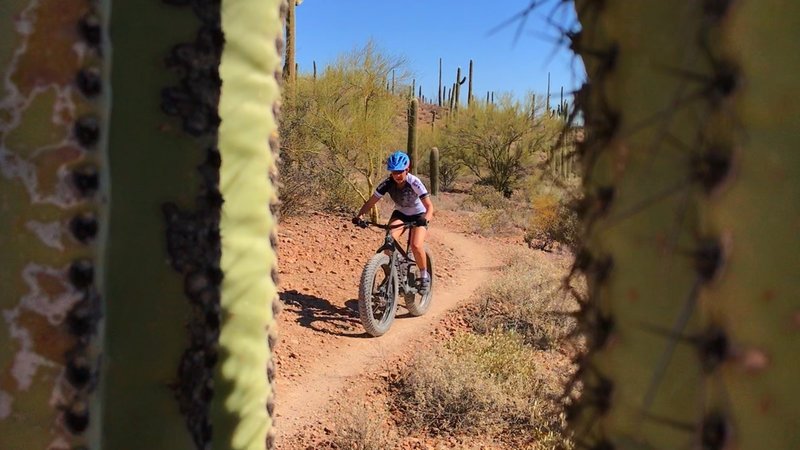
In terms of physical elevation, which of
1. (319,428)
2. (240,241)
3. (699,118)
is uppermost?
(699,118)

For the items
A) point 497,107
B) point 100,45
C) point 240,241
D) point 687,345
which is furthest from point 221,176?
point 497,107

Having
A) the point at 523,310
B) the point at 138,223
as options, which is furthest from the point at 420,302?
the point at 138,223

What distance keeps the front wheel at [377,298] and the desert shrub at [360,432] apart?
2.12m

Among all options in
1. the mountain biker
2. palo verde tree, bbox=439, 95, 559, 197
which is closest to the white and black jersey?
the mountain biker

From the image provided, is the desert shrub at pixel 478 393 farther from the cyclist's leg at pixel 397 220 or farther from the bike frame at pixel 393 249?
the cyclist's leg at pixel 397 220

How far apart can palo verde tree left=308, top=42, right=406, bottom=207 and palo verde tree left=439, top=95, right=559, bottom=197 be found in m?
9.38

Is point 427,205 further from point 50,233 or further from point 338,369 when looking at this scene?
point 50,233

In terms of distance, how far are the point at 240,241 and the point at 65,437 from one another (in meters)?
0.81

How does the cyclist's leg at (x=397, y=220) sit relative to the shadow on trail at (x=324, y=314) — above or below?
above

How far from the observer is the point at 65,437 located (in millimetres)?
1471

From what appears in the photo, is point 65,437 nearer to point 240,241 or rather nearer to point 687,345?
point 240,241

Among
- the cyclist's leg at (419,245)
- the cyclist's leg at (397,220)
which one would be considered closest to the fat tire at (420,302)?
the cyclist's leg at (419,245)

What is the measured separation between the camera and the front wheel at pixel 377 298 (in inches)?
333

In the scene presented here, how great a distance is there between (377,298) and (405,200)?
1325mm
